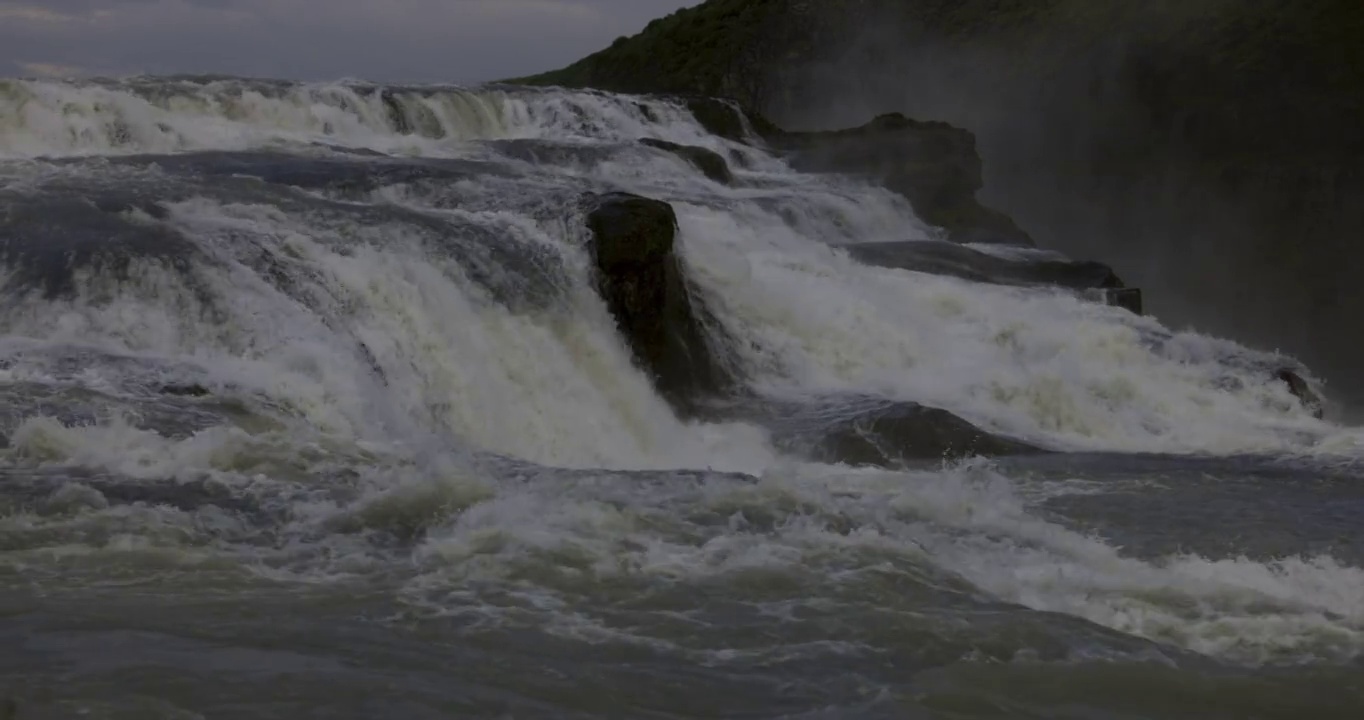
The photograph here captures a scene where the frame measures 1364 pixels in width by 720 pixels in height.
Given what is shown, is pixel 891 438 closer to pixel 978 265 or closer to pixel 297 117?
pixel 978 265

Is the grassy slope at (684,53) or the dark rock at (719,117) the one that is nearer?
the dark rock at (719,117)

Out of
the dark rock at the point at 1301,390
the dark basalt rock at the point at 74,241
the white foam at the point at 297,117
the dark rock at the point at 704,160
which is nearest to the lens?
the dark basalt rock at the point at 74,241

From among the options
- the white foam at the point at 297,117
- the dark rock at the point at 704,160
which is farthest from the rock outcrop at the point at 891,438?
the dark rock at the point at 704,160

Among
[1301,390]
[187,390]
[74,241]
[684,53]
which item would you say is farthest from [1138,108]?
[187,390]

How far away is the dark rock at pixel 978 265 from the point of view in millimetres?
18266

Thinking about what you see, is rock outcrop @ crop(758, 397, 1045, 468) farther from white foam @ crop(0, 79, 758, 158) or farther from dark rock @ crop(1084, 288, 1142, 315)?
white foam @ crop(0, 79, 758, 158)

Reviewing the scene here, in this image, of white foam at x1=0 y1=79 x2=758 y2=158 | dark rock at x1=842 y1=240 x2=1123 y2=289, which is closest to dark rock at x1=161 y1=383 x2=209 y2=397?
white foam at x1=0 y1=79 x2=758 y2=158

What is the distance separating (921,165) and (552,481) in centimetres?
1883

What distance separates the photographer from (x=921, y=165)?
26.3 meters

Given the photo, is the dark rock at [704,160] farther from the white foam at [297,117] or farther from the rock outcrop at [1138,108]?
the rock outcrop at [1138,108]

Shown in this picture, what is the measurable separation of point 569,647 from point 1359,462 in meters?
8.88

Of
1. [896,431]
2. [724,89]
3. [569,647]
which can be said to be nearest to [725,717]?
[569,647]

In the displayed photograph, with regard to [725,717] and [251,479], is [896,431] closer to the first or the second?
[251,479]

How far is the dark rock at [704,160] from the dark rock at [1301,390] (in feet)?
30.8
